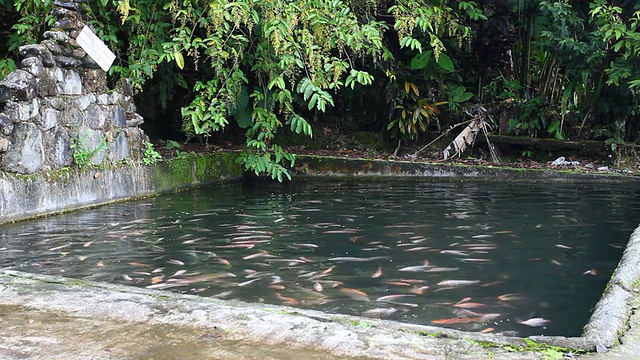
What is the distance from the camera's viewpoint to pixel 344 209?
26.0ft

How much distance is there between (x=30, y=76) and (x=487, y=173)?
22.2 ft

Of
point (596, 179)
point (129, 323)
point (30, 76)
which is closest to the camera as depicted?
point (129, 323)

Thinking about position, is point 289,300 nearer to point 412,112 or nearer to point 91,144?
point 91,144

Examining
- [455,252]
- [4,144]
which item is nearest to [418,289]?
[455,252]

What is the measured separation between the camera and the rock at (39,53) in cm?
745

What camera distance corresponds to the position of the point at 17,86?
711 cm

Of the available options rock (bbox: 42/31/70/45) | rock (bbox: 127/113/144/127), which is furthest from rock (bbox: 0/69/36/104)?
rock (bbox: 127/113/144/127)

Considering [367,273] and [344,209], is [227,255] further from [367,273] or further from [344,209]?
[344,209]

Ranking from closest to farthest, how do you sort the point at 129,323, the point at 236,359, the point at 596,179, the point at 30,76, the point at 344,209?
the point at 236,359 < the point at 129,323 < the point at 30,76 < the point at 344,209 < the point at 596,179

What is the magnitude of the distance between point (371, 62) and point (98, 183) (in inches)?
241

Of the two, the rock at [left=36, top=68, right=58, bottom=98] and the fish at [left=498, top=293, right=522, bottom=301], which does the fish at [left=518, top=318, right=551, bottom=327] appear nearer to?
the fish at [left=498, top=293, right=522, bottom=301]

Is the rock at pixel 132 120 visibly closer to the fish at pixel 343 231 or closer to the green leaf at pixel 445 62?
the fish at pixel 343 231

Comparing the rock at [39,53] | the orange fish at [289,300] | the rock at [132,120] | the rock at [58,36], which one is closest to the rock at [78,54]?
the rock at [58,36]

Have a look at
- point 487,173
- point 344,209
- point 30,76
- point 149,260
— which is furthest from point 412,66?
point 149,260
